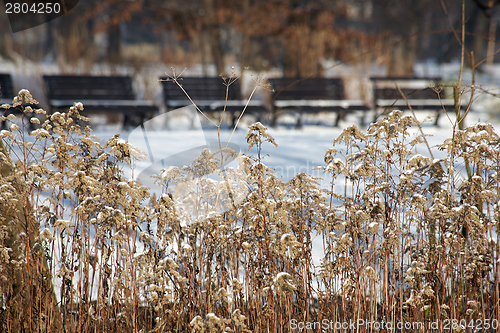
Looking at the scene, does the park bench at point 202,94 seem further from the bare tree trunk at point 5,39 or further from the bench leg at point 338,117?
the bare tree trunk at point 5,39

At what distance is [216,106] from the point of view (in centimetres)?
612

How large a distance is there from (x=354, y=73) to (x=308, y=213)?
23.3 feet

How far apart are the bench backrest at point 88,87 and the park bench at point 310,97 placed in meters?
2.24

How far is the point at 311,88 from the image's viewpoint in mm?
7207

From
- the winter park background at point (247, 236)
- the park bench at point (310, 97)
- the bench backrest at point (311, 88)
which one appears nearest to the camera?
the winter park background at point (247, 236)

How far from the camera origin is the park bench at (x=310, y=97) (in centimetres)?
656

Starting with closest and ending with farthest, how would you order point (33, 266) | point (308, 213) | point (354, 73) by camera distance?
point (33, 266)
point (308, 213)
point (354, 73)

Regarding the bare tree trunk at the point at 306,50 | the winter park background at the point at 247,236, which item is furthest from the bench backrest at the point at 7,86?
the winter park background at the point at 247,236

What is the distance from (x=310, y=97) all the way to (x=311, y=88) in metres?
0.25

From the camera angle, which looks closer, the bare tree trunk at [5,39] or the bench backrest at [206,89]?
the bench backrest at [206,89]

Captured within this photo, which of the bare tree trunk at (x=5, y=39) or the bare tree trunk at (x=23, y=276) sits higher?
the bare tree trunk at (x=5, y=39)

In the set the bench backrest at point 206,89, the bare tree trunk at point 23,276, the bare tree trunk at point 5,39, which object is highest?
the bare tree trunk at point 5,39

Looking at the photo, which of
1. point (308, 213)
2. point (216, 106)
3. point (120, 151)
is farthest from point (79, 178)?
point (216, 106)

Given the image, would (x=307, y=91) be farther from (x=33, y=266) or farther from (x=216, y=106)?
(x=33, y=266)
